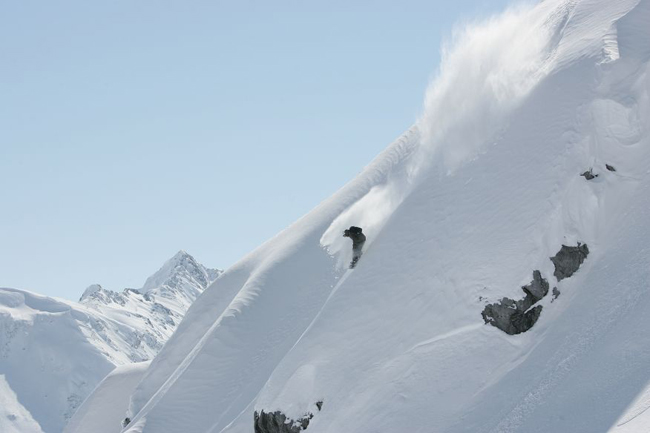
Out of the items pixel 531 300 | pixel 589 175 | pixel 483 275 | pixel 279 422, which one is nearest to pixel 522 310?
pixel 531 300

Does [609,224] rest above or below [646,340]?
above

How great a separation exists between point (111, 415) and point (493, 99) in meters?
37.3

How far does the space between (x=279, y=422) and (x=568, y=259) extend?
539 inches

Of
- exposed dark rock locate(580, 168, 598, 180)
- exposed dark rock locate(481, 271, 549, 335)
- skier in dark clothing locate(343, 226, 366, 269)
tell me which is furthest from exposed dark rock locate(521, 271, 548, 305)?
skier in dark clothing locate(343, 226, 366, 269)

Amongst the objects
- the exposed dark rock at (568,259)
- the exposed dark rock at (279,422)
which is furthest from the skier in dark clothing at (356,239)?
the exposed dark rock at (568,259)

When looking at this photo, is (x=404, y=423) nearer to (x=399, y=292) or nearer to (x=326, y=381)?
(x=326, y=381)

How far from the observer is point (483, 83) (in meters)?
42.6

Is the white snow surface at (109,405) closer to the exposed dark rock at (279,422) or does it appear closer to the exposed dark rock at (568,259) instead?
the exposed dark rock at (279,422)

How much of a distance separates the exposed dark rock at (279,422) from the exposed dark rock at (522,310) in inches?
324

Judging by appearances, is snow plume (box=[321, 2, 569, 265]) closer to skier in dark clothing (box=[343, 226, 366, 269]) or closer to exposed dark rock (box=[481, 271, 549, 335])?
skier in dark clothing (box=[343, 226, 366, 269])

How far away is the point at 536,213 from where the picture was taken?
32500 mm

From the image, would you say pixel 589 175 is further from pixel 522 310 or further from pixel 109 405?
pixel 109 405

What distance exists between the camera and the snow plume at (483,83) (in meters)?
39.5

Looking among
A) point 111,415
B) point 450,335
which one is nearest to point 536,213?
point 450,335
